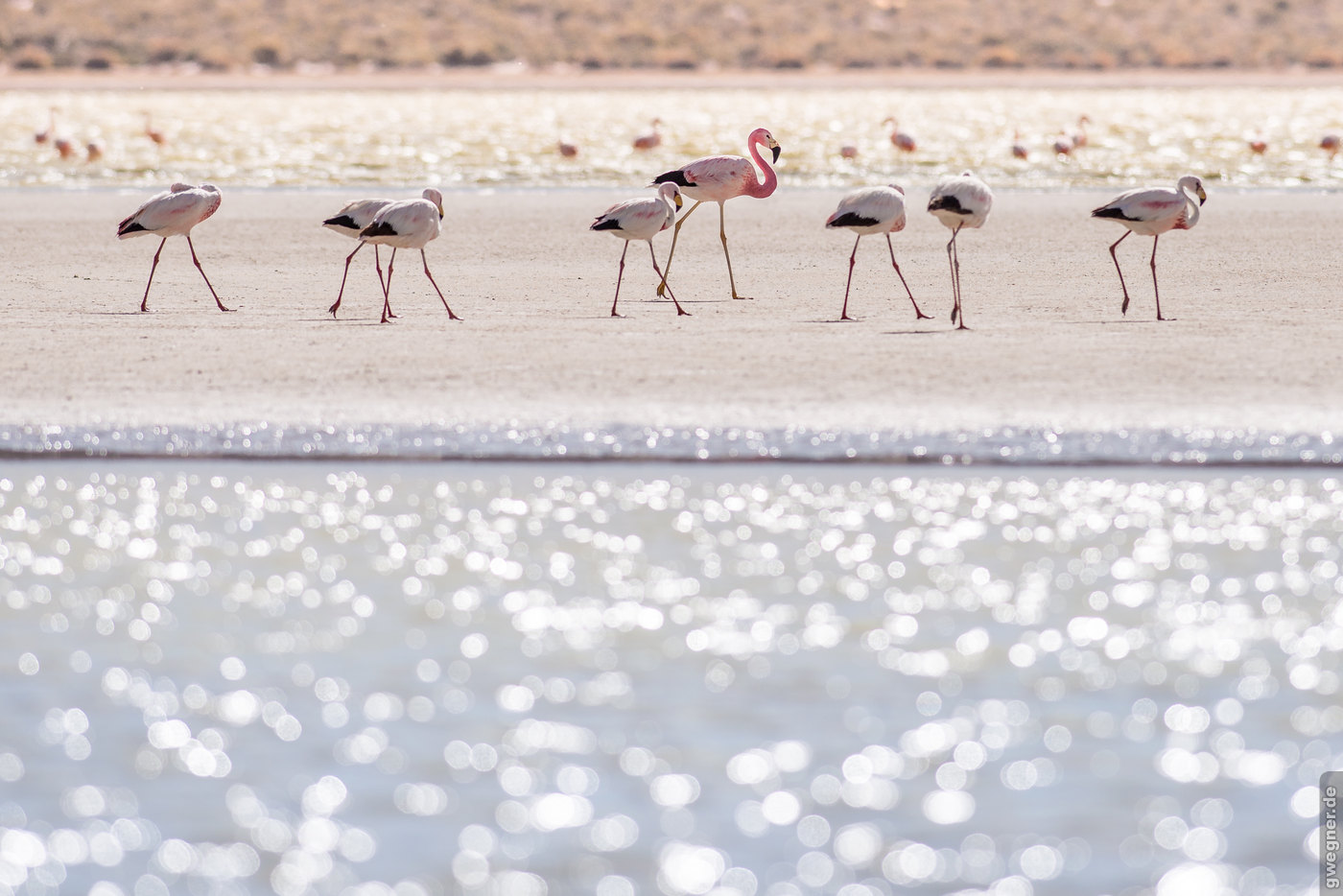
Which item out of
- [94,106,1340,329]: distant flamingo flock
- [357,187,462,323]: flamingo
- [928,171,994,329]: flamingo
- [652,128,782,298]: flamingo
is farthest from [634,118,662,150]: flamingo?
[928,171,994,329]: flamingo

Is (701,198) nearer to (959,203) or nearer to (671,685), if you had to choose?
(959,203)

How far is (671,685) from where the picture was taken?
542 centimetres

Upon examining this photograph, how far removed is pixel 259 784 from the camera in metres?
4.70

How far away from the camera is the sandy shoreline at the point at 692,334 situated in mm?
9617

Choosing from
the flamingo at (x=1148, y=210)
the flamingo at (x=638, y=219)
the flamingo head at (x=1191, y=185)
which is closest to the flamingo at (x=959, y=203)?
the flamingo at (x=1148, y=210)

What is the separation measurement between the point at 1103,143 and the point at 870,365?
914 inches

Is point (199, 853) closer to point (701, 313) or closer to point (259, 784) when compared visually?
point (259, 784)

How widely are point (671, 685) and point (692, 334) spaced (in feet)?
23.0

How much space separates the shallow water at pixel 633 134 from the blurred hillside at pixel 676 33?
807 inches

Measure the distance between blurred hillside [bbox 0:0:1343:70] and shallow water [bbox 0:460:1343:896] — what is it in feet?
204

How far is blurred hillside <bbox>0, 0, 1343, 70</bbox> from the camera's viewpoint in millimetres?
70562

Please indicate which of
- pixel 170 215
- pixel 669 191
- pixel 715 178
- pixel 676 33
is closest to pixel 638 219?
pixel 669 191

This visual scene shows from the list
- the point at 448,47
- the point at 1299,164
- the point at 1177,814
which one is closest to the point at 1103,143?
Result: the point at 1299,164

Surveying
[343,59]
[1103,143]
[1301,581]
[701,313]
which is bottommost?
[343,59]
